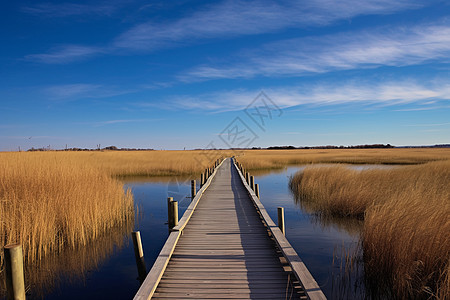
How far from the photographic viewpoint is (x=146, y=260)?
730cm

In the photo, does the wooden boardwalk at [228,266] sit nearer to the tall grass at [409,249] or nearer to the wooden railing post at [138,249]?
the wooden railing post at [138,249]

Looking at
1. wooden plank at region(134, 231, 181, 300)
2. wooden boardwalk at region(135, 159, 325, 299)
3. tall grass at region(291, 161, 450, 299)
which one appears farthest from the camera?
tall grass at region(291, 161, 450, 299)

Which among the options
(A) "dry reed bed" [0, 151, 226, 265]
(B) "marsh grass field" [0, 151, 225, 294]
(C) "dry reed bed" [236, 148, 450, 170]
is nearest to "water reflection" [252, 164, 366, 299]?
(B) "marsh grass field" [0, 151, 225, 294]

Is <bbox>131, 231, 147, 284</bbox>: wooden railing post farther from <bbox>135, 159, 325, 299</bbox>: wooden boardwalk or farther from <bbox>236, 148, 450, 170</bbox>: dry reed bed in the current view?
<bbox>236, 148, 450, 170</bbox>: dry reed bed

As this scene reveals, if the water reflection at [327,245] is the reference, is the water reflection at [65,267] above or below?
above

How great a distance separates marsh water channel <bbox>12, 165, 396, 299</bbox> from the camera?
5719mm

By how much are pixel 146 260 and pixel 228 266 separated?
3215 millimetres

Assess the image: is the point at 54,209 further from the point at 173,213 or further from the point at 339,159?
the point at 339,159

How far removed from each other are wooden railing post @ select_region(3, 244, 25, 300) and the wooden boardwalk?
4.84ft

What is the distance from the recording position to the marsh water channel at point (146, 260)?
5.72m

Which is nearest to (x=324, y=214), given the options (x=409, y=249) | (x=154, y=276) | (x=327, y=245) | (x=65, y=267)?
(x=327, y=245)

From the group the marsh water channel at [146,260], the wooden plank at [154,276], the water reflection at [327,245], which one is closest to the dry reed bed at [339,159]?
the water reflection at [327,245]

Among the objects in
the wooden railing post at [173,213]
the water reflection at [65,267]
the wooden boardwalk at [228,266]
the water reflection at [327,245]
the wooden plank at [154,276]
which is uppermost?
Result: the wooden railing post at [173,213]

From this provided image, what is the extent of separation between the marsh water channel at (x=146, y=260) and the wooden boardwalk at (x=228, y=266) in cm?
127
